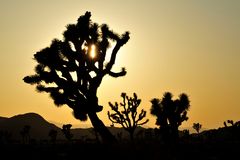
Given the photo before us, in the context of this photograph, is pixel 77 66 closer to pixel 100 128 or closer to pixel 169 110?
pixel 100 128

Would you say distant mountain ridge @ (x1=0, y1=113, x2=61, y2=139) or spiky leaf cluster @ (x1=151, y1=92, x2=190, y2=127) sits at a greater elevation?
distant mountain ridge @ (x1=0, y1=113, x2=61, y2=139)

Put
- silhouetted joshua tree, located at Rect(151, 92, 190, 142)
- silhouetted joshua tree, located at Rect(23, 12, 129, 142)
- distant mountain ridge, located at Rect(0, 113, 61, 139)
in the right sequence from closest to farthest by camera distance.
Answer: silhouetted joshua tree, located at Rect(23, 12, 129, 142) → silhouetted joshua tree, located at Rect(151, 92, 190, 142) → distant mountain ridge, located at Rect(0, 113, 61, 139)

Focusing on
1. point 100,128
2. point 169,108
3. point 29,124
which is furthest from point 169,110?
point 29,124

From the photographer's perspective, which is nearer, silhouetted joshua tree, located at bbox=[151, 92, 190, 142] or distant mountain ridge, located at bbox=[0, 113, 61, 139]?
silhouetted joshua tree, located at bbox=[151, 92, 190, 142]

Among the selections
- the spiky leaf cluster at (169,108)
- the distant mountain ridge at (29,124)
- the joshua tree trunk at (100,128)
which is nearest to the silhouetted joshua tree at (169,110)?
the spiky leaf cluster at (169,108)

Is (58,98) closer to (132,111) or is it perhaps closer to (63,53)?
(63,53)

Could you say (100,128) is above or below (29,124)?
below

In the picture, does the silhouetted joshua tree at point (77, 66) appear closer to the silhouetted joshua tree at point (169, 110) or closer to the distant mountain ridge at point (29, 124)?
the silhouetted joshua tree at point (169, 110)

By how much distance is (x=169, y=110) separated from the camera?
2833cm

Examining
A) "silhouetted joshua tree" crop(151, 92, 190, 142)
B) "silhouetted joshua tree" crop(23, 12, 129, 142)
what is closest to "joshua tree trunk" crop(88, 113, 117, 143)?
"silhouetted joshua tree" crop(23, 12, 129, 142)

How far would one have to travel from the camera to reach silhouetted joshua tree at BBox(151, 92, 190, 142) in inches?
1101

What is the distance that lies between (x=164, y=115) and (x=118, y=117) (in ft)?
24.6

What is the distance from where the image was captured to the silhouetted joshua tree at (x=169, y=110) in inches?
1101

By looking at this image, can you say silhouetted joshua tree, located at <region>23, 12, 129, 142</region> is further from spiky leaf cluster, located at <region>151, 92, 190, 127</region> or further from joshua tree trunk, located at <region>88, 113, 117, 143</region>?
spiky leaf cluster, located at <region>151, 92, 190, 127</region>
